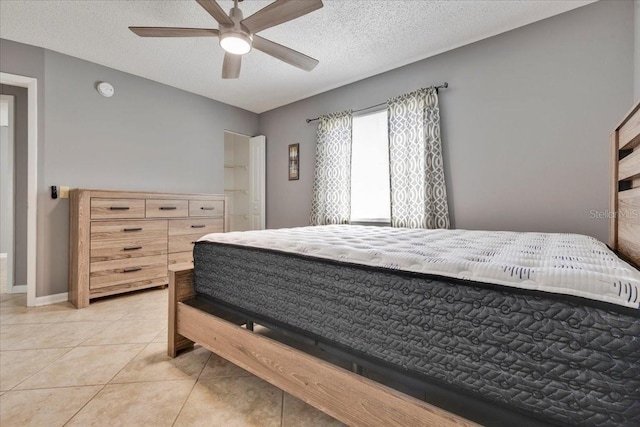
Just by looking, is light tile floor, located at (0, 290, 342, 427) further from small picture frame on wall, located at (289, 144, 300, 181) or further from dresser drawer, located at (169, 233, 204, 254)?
small picture frame on wall, located at (289, 144, 300, 181)

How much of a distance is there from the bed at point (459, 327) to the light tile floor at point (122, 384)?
180 mm

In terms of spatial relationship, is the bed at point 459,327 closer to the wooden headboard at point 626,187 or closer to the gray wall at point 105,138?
the wooden headboard at point 626,187

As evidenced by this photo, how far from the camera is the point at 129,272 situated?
2908mm

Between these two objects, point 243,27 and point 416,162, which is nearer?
point 243,27

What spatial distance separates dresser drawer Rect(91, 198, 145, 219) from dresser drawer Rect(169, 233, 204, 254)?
1.44 feet

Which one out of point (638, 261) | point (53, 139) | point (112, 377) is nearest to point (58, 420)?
point (112, 377)

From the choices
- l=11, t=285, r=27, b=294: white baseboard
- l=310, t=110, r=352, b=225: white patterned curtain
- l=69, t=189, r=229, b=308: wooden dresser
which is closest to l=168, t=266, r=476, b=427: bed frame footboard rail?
l=69, t=189, r=229, b=308: wooden dresser

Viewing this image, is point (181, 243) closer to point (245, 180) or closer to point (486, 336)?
point (245, 180)

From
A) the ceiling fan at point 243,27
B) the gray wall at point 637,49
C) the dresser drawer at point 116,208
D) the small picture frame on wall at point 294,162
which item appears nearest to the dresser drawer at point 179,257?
the dresser drawer at point 116,208

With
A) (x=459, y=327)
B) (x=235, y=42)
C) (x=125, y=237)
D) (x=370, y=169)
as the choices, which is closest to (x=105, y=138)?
(x=125, y=237)

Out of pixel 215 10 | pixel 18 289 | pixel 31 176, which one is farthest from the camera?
pixel 18 289

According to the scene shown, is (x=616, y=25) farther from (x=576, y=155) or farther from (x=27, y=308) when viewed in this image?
(x=27, y=308)

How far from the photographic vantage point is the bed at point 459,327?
63cm

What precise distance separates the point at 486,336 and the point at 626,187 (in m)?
1.29
